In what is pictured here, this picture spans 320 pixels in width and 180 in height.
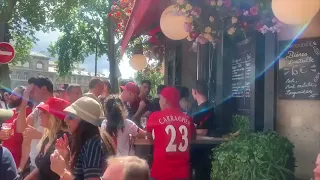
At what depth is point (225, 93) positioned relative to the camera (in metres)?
6.24

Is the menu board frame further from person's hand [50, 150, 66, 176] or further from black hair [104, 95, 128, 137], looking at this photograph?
person's hand [50, 150, 66, 176]

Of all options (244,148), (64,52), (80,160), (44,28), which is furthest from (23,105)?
(64,52)

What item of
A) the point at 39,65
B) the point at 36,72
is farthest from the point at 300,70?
the point at 39,65

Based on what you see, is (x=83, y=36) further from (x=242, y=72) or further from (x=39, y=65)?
(x=39, y=65)

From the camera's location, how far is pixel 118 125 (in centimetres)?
457

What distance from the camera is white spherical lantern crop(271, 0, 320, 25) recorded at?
10.3 ft

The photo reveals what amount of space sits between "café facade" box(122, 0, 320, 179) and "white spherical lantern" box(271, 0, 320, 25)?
0.85 meters

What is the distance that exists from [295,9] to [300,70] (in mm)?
1341

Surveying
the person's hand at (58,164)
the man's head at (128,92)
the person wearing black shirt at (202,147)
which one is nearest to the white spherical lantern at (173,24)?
the person wearing black shirt at (202,147)

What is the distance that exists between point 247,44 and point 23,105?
10.2 ft

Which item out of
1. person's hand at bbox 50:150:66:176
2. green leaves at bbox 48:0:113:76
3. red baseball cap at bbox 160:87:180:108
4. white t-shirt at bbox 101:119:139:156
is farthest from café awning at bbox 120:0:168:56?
green leaves at bbox 48:0:113:76

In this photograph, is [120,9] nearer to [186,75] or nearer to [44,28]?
[186,75]

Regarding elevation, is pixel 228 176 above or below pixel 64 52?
below

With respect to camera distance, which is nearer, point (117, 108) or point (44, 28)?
point (117, 108)
